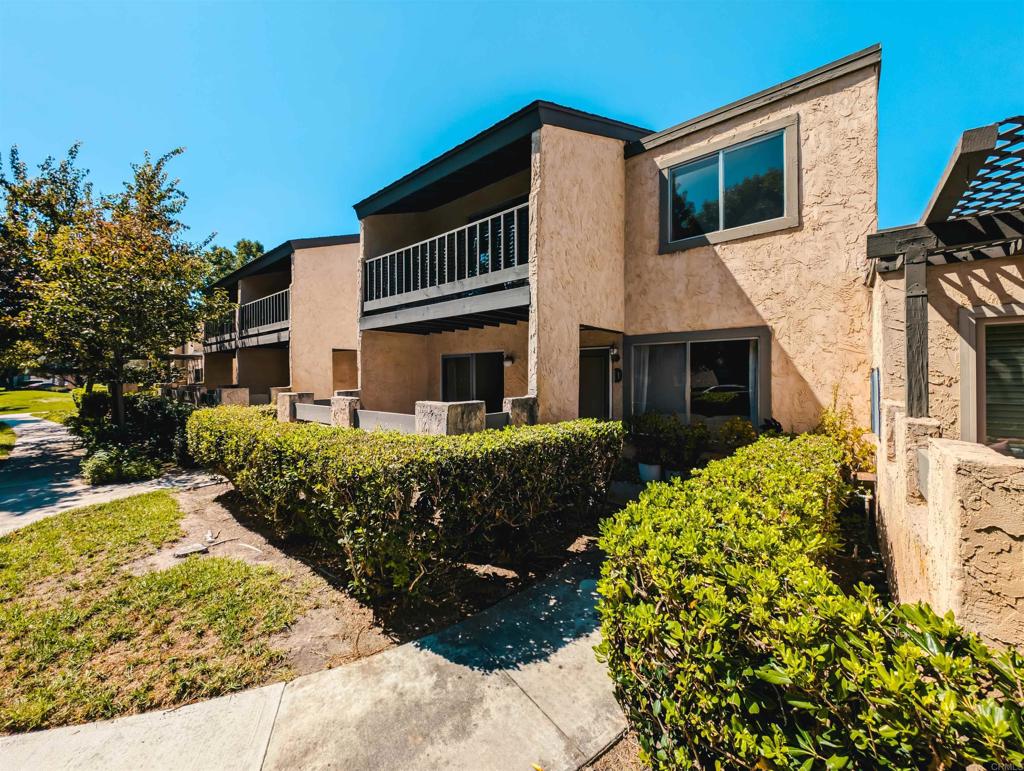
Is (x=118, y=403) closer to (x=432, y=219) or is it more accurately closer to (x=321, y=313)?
(x=321, y=313)

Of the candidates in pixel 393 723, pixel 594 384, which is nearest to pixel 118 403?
pixel 594 384

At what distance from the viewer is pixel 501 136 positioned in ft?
24.4

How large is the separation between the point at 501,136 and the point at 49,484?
1267 cm

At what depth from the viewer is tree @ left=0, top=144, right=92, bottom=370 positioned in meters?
12.5

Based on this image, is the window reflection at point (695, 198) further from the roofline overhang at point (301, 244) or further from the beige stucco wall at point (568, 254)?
the roofline overhang at point (301, 244)

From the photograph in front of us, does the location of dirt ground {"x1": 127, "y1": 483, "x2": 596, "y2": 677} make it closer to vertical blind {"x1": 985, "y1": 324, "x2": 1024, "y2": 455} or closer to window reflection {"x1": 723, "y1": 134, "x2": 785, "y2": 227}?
vertical blind {"x1": 985, "y1": 324, "x2": 1024, "y2": 455}

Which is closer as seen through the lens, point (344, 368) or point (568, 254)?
point (568, 254)

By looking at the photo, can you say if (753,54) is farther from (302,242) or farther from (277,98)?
(302,242)

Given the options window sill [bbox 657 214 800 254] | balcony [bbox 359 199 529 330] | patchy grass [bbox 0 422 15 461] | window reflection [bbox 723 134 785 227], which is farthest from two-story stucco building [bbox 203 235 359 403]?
window reflection [bbox 723 134 785 227]

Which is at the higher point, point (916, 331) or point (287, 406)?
point (916, 331)

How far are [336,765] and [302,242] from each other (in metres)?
14.3

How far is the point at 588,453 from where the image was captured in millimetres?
5855

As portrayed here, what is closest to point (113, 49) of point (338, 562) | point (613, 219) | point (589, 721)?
point (613, 219)

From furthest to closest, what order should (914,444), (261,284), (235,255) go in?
(235,255), (261,284), (914,444)
